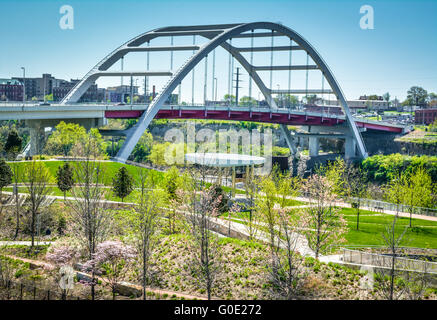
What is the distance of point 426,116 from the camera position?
320 feet

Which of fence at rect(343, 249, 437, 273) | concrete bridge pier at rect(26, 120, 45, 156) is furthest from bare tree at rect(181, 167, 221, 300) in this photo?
concrete bridge pier at rect(26, 120, 45, 156)

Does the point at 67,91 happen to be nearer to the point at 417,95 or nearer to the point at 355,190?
the point at 355,190

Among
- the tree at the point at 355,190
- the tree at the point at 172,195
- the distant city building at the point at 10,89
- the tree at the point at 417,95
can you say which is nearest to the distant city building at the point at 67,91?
the distant city building at the point at 10,89

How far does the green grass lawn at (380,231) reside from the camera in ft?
82.2

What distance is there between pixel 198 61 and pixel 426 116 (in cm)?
6430

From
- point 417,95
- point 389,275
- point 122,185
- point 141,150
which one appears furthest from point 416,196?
point 417,95

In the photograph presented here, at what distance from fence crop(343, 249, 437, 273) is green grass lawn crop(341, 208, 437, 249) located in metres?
3.08

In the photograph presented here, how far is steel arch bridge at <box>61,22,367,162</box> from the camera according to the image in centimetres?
4544

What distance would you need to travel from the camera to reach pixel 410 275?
1795cm

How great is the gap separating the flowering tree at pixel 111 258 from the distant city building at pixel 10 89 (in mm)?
47803
